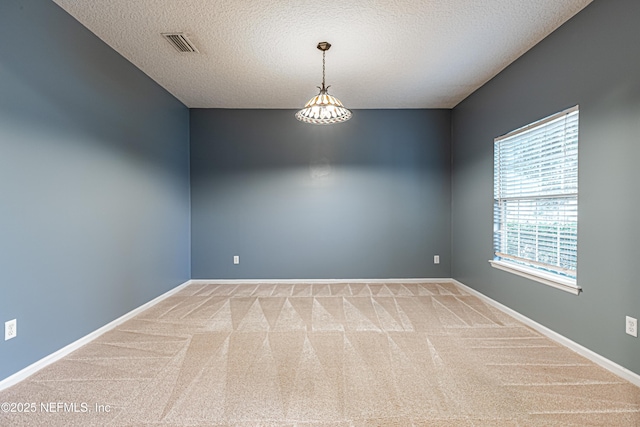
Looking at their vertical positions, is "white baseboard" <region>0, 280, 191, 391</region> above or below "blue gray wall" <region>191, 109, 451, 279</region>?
below

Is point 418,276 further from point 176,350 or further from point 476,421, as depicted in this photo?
point 176,350

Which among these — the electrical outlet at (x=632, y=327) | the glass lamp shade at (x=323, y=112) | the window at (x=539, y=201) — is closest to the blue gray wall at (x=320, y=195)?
the window at (x=539, y=201)

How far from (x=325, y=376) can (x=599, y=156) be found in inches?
102

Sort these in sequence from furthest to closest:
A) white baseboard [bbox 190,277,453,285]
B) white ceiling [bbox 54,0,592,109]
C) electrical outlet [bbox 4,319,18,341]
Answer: white baseboard [bbox 190,277,453,285], white ceiling [bbox 54,0,592,109], electrical outlet [bbox 4,319,18,341]

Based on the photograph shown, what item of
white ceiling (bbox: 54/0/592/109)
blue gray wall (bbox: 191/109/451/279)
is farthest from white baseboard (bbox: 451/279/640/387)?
white ceiling (bbox: 54/0/592/109)

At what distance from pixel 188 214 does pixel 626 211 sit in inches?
192

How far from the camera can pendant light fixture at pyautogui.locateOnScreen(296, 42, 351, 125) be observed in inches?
96.5

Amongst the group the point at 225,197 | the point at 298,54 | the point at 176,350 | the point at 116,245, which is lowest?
the point at 176,350

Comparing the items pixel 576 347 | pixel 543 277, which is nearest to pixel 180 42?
pixel 543 277

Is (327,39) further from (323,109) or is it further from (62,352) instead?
(62,352)

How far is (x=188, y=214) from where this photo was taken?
14.3ft

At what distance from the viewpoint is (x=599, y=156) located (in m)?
2.04

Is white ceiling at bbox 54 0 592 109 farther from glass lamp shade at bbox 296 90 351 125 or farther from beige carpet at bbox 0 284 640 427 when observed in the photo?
beige carpet at bbox 0 284 640 427

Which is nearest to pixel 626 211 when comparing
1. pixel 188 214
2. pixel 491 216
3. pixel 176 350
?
pixel 491 216
